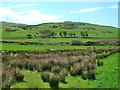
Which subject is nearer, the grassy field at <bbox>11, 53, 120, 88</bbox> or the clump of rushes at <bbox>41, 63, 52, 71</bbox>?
the grassy field at <bbox>11, 53, 120, 88</bbox>

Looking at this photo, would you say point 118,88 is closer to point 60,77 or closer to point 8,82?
point 60,77

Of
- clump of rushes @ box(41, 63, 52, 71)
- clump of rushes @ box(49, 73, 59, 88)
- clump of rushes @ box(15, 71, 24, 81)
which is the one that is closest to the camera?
clump of rushes @ box(49, 73, 59, 88)

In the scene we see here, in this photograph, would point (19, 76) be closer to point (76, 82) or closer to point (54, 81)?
point (54, 81)

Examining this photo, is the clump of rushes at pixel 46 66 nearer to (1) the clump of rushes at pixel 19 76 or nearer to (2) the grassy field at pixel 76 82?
(2) the grassy field at pixel 76 82

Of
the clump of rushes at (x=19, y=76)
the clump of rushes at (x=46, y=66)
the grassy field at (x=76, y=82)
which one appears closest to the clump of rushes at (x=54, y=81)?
the grassy field at (x=76, y=82)

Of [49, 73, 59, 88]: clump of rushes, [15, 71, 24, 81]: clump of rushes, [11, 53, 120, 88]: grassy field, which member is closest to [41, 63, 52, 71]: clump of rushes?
[11, 53, 120, 88]: grassy field

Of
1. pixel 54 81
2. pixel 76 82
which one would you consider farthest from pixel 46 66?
pixel 54 81

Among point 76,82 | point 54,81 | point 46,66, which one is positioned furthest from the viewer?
point 46,66

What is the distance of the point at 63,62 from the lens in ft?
71.4

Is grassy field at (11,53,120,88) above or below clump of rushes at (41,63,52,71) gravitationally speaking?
below

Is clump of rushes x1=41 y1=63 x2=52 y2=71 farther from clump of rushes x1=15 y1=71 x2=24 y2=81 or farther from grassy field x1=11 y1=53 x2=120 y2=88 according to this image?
clump of rushes x1=15 y1=71 x2=24 y2=81

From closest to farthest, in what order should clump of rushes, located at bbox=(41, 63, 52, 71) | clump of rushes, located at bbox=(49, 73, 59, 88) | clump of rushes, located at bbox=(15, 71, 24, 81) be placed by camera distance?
clump of rushes, located at bbox=(49, 73, 59, 88) < clump of rushes, located at bbox=(15, 71, 24, 81) < clump of rushes, located at bbox=(41, 63, 52, 71)

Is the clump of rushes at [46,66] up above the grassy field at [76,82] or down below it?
above

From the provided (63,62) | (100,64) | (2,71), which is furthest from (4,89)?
(100,64)
